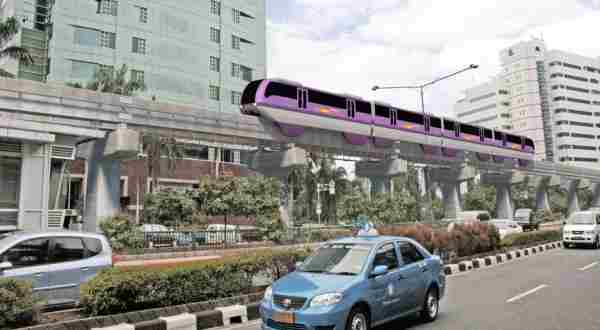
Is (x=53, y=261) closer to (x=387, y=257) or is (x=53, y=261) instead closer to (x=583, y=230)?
(x=387, y=257)

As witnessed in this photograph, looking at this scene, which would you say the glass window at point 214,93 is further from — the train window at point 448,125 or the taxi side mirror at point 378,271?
the taxi side mirror at point 378,271

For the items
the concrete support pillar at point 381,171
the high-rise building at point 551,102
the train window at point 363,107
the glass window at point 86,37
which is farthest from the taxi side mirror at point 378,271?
the high-rise building at point 551,102

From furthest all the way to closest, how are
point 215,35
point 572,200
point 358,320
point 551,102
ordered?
1. point 551,102
2. point 572,200
3. point 215,35
4. point 358,320

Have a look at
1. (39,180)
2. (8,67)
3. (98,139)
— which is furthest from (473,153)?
(8,67)

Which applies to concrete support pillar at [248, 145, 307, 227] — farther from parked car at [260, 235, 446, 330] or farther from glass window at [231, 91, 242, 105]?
glass window at [231, 91, 242, 105]

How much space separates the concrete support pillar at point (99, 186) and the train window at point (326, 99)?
1055 cm

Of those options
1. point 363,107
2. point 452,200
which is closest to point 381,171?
point 363,107

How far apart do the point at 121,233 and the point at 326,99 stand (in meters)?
12.9

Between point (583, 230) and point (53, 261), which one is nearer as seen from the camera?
point (53, 261)

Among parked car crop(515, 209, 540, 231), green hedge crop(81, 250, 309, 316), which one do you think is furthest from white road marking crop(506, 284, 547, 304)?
parked car crop(515, 209, 540, 231)

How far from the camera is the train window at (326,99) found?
82.0 feet

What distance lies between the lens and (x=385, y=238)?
7.84 meters

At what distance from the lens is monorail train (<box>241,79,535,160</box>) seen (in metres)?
23.5

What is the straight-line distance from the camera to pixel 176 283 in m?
8.37
